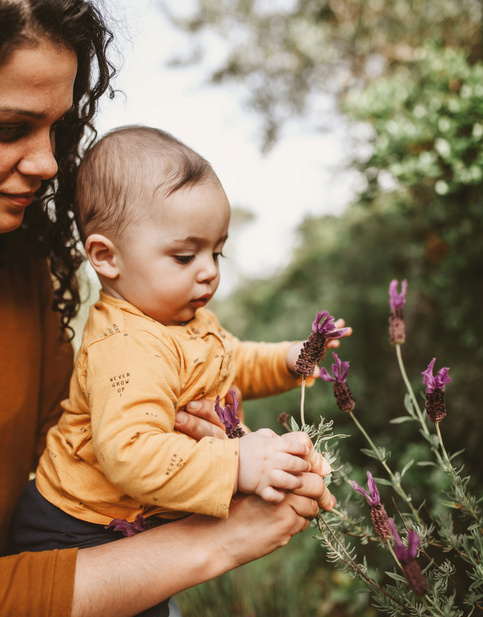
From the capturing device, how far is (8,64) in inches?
48.7

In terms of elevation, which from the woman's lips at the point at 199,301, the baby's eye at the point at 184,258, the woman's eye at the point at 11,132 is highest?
the woman's eye at the point at 11,132

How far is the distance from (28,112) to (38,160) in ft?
0.43

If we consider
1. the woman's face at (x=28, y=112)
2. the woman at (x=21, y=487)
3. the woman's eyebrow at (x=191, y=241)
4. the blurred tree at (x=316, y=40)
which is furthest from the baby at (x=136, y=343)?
the blurred tree at (x=316, y=40)

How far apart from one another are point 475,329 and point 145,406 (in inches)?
90.7

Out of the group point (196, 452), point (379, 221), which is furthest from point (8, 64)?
point (379, 221)

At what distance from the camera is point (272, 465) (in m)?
1.16

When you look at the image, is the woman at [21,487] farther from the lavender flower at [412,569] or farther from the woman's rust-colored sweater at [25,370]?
the lavender flower at [412,569]

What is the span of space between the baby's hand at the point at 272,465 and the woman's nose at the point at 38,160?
89cm

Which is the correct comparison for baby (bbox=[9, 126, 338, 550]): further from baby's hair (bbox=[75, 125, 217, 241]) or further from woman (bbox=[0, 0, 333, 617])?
woman (bbox=[0, 0, 333, 617])

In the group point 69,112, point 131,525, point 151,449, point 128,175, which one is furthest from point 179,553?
point 69,112

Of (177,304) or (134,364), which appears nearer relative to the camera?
→ (134,364)

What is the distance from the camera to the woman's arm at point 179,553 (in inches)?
48.9

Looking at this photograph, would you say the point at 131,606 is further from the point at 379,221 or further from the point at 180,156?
the point at 379,221

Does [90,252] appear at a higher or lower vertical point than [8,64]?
lower
